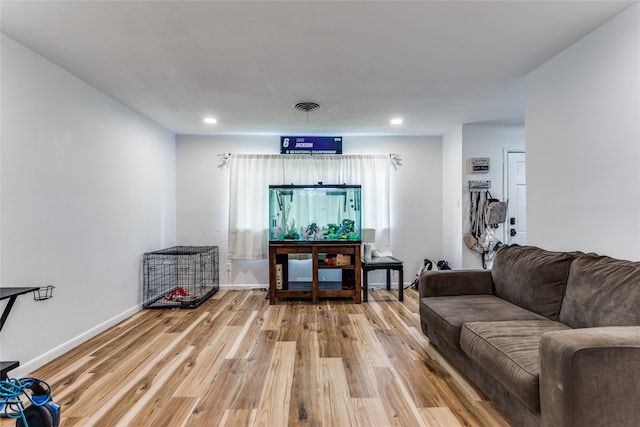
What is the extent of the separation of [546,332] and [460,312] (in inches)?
23.8

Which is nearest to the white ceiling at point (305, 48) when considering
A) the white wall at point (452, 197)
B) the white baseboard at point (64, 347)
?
the white wall at point (452, 197)

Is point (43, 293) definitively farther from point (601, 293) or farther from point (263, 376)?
point (601, 293)

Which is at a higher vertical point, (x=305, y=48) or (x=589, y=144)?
(x=305, y=48)

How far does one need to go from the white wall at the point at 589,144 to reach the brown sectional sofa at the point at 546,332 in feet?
0.75

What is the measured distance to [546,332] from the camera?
1776 millimetres

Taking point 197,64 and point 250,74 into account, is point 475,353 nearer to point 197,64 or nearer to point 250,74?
point 250,74

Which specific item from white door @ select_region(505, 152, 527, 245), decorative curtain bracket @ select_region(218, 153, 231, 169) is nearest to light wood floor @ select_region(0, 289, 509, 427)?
white door @ select_region(505, 152, 527, 245)

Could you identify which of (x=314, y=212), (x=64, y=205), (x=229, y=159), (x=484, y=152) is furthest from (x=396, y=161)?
(x=64, y=205)

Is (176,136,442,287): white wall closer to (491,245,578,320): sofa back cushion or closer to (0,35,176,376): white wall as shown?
(0,35,176,376): white wall

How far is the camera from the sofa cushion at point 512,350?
1.49m

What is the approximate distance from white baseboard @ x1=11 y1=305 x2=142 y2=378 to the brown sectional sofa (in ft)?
9.89

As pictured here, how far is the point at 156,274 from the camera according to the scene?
13.7 feet

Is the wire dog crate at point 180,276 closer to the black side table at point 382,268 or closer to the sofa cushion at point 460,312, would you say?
the black side table at point 382,268

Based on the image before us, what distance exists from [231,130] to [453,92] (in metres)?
2.99
